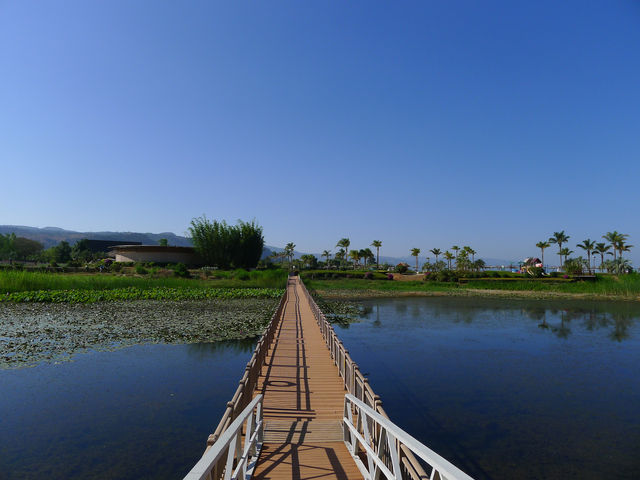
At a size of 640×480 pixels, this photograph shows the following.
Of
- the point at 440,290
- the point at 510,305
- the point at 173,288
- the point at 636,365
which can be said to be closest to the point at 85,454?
the point at 636,365

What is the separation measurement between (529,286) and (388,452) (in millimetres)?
44702

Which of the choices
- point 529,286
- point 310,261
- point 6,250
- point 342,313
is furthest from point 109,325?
point 6,250

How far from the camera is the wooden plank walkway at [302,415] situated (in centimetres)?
474

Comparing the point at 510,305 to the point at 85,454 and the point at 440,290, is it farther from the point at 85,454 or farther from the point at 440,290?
the point at 85,454

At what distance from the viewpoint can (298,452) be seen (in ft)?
17.1

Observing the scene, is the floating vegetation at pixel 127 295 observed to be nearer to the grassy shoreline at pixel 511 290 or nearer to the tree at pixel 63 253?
the grassy shoreline at pixel 511 290

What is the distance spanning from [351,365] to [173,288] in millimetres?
30555

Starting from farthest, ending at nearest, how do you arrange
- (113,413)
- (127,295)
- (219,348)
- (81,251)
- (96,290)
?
(81,251), (96,290), (127,295), (219,348), (113,413)

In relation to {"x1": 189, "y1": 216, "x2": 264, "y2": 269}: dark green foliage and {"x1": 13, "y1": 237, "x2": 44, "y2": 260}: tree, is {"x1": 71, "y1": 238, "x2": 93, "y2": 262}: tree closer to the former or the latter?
{"x1": 13, "y1": 237, "x2": 44, "y2": 260}: tree

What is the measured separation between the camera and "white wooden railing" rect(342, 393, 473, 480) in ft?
7.07

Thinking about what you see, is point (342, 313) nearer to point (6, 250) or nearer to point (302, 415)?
→ point (302, 415)

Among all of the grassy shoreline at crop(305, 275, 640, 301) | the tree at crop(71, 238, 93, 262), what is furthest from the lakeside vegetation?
the tree at crop(71, 238, 93, 262)

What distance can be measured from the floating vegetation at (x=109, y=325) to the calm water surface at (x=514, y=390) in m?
6.01

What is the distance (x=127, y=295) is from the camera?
2830 cm
